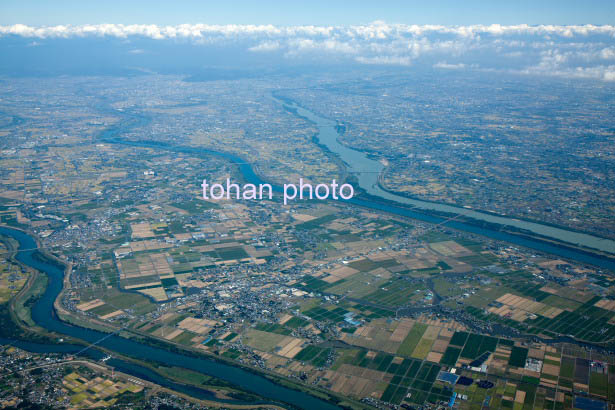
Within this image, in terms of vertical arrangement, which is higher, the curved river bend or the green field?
the green field

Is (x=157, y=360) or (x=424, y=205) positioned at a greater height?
(x=424, y=205)

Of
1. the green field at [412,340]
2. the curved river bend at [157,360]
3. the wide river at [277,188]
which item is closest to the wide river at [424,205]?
the wide river at [277,188]

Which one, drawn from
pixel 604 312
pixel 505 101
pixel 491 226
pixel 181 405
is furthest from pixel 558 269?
pixel 505 101

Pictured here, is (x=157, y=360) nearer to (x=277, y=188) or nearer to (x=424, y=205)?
(x=277, y=188)

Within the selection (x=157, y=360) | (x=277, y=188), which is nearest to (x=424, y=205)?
(x=277, y=188)

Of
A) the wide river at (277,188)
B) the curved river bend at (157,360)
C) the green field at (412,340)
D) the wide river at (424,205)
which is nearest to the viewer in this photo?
the curved river bend at (157,360)

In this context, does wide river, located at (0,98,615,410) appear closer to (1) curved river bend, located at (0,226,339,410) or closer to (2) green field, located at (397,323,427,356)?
(1) curved river bend, located at (0,226,339,410)

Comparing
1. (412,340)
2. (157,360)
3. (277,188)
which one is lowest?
(157,360)

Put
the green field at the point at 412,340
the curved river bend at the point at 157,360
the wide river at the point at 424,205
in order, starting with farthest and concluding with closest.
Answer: the wide river at the point at 424,205 < the green field at the point at 412,340 < the curved river bend at the point at 157,360

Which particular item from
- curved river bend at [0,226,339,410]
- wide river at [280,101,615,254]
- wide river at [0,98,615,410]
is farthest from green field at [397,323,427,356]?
wide river at [280,101,615,254]

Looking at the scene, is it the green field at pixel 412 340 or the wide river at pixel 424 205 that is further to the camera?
the wide river at pixel 424 205

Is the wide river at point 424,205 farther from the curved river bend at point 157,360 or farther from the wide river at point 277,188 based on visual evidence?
the curved river bend at point 157,360
